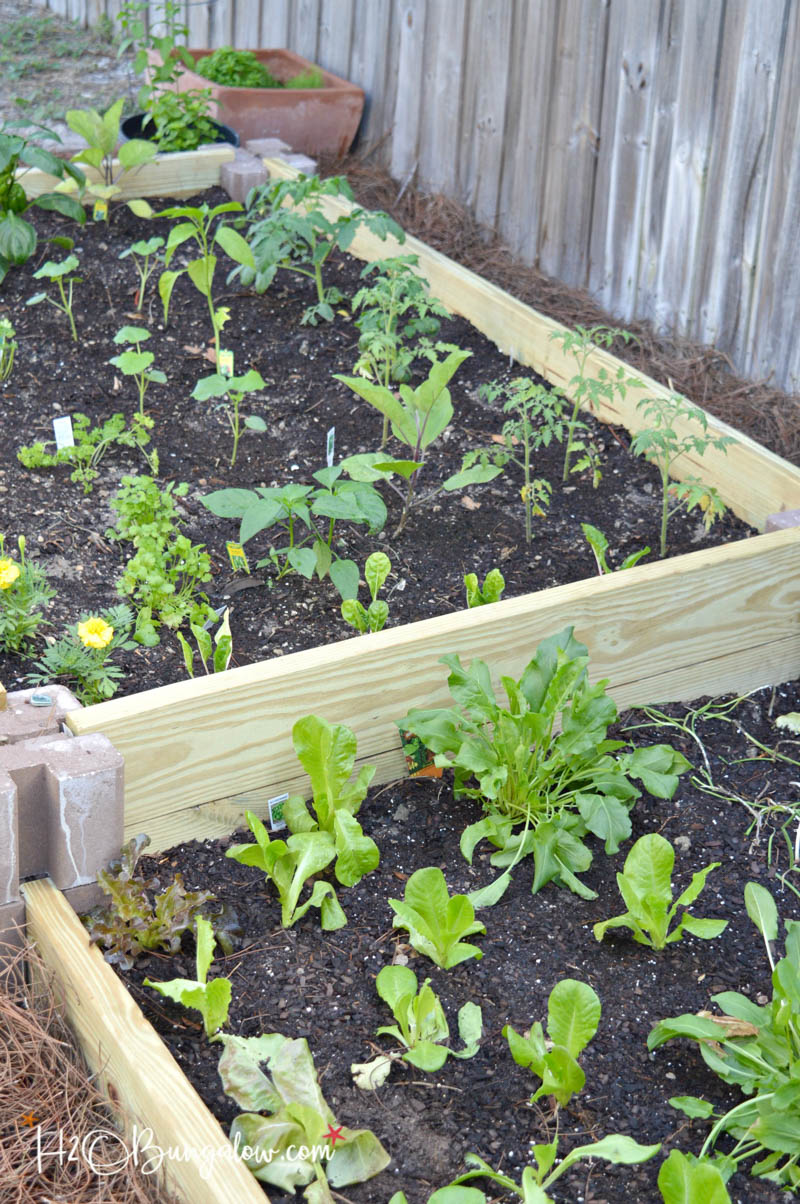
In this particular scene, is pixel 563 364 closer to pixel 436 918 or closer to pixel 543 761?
pixel 543 761

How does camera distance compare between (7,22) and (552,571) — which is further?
(7,22)

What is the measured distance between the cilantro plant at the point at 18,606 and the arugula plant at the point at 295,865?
0.62m

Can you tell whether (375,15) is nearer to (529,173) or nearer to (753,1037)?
(529,173)

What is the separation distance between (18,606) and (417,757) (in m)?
0.81

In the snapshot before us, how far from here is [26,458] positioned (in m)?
2.80

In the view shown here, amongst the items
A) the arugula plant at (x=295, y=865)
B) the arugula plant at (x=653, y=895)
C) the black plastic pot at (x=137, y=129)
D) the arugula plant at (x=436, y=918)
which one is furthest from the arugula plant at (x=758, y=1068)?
the black plastic pot at (x=137, y=129)

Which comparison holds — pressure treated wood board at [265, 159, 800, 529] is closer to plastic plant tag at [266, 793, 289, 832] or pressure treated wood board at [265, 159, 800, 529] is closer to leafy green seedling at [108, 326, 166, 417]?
leafy green seedling at [108, 326, 166, 417]

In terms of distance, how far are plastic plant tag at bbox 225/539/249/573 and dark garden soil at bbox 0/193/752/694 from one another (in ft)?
0.10

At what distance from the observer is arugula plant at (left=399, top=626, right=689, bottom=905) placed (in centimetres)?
199

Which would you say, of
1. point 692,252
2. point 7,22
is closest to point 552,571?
point 692,252

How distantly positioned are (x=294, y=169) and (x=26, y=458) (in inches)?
79.4

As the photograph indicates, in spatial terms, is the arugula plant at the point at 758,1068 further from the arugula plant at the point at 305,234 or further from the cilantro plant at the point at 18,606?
the arugula plant at the point at 305,234

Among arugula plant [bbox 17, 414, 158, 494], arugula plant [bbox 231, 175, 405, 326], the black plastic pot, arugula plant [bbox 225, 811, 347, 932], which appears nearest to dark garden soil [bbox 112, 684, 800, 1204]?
arugula plant [bbox 225, 811, 347, 932]

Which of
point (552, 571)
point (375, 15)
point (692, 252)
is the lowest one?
point (552, 571)
